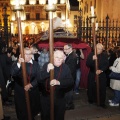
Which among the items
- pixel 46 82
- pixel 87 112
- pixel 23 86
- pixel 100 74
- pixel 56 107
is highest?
pixel 46 82

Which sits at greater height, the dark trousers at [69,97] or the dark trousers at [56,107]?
the dark trousers at [56,107]

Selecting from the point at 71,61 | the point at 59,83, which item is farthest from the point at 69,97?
the point at 59,83

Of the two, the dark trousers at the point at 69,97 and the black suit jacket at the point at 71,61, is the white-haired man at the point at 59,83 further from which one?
the dark trousers at the point at 69,97

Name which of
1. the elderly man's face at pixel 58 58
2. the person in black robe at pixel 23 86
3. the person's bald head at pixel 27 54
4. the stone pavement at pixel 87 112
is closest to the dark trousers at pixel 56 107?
the person in black robe at pixel 23 86

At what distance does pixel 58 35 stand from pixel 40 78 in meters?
4.62

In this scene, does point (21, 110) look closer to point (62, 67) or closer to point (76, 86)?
point (62, 67)

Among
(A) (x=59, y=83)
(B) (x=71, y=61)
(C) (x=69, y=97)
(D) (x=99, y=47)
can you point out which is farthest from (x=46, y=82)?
(D) (x=99, y=47)

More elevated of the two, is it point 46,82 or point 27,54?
point 27,54

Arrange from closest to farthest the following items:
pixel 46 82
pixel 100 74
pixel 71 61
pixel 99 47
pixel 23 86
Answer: pixel 46 82 → pixel 23 86 → pixel 71 61 → pixel 99 47 → pixel 100 74

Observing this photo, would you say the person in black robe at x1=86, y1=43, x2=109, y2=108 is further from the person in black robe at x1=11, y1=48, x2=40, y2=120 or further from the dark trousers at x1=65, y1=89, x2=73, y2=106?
the person in black robe at x1=11, y1=48, x2=40, y2=120

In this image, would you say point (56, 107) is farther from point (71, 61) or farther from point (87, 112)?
point (87, 112)

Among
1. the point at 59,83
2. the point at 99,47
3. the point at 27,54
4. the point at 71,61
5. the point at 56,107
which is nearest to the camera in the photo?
the point at 59,83

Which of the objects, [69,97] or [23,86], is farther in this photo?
[69,97]

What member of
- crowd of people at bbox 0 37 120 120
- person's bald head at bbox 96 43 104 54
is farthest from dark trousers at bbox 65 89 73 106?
person's bald head at bbox 96 43 104 54
